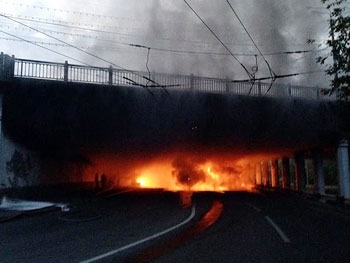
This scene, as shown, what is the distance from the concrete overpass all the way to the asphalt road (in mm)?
8102

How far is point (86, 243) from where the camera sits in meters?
9.75

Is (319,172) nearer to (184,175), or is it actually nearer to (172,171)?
(184,175)

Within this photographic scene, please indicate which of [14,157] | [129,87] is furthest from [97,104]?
[14,157]

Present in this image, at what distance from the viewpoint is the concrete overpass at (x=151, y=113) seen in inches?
893

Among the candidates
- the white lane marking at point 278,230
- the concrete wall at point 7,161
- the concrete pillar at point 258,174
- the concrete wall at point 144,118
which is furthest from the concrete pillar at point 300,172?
the white lane marking at point 278,230

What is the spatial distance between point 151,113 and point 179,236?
50.8ft

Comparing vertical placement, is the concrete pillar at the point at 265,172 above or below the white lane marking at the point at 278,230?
above

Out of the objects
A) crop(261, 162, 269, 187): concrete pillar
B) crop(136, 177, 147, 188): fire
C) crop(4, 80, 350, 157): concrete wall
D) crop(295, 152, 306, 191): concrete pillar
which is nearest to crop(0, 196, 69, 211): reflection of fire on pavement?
crop(4, 80, 350, 157): concrete wall

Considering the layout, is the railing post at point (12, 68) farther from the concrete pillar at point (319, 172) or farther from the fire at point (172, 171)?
the concrete pillar at point (319, 172)

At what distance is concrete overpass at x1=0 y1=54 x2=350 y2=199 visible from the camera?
893 inches

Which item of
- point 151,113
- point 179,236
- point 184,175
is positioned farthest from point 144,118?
point 184,175

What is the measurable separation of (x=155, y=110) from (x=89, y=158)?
9.88 meters

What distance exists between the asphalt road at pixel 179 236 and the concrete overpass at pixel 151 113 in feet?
26.6

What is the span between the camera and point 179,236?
10727mm
